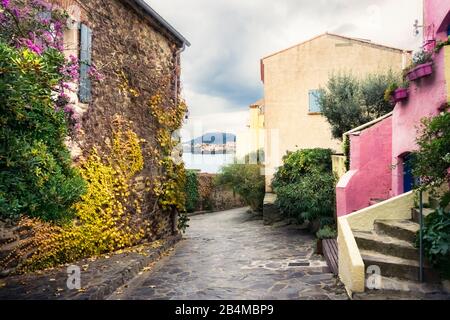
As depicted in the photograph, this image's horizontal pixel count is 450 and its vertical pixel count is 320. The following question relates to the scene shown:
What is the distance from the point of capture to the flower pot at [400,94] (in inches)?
295

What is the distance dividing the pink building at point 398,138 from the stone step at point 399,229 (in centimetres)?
101

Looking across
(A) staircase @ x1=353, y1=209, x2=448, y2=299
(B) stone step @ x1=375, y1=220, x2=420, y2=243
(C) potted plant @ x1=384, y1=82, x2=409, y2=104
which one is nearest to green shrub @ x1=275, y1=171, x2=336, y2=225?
(C) potted plant @ x1=384, y1=82, x2=409, y2=104

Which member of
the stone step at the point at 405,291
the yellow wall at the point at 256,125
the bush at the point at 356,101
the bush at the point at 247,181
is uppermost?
the yellow wall at the point at 256,125

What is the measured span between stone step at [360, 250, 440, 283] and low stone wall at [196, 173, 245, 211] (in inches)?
639

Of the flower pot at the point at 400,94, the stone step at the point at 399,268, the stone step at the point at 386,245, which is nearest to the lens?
the stone step at the point at 399,268

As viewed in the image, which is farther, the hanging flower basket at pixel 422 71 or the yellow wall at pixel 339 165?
the yellow wall at pixel 339 165

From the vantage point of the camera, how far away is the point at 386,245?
554 centimetres

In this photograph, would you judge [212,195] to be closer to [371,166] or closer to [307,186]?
[307,186]

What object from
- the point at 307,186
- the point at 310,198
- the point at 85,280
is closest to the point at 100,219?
the point at 85,280

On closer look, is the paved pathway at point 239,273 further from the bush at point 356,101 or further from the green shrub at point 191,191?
the green shrub at point 191,191

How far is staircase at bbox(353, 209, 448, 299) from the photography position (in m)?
4.70

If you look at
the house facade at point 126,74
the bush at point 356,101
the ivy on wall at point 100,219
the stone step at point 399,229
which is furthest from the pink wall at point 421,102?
the house facade at point 126,74

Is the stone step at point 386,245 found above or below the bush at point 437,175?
below

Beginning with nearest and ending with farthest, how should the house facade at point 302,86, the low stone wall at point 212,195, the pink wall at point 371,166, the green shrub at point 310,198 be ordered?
the pink wall at point 371,166 → the green shrub at point 310,198 → the house facade at point 302,86 → the low stone wall at point 212,195
